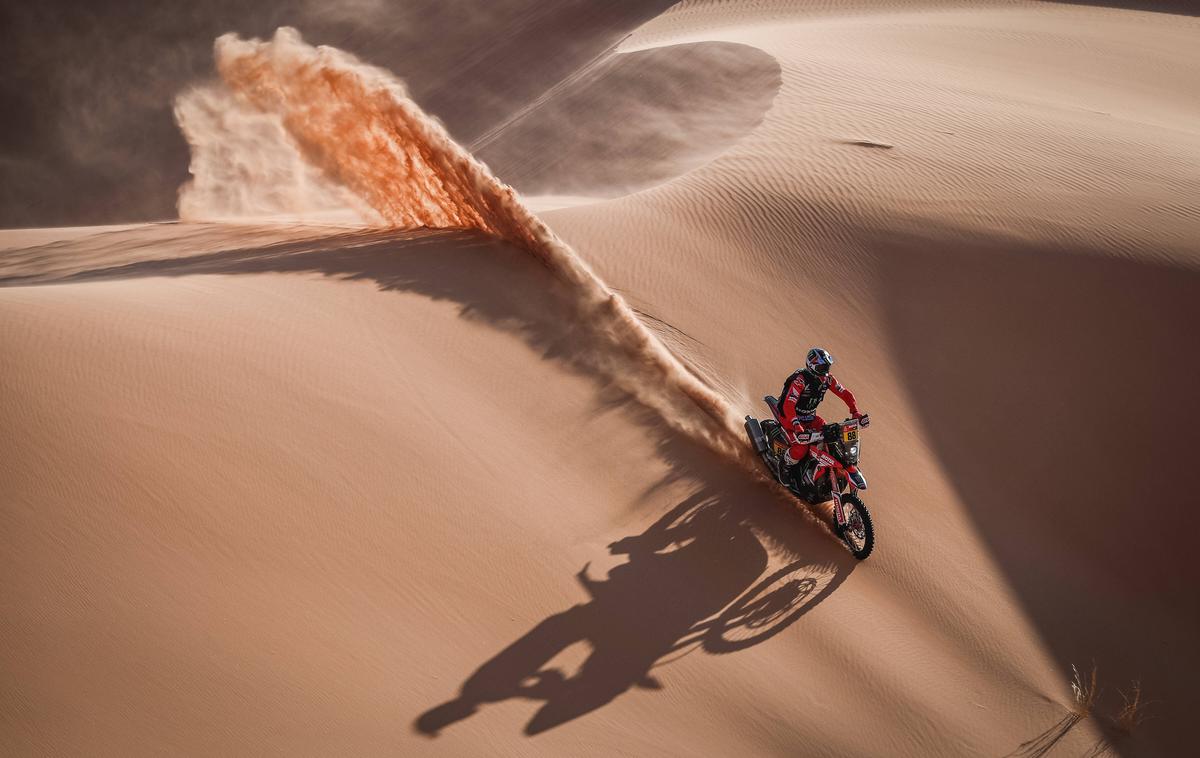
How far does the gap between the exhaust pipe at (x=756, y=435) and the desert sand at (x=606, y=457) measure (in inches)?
8.2

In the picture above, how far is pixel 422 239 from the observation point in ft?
32.9

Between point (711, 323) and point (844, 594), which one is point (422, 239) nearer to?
point (711, 323)

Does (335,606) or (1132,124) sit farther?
(1132,124)

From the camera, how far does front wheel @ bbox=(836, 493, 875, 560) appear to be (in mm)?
7199

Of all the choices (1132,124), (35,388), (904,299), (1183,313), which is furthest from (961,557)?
(1132,124)

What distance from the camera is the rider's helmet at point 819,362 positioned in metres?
7.39

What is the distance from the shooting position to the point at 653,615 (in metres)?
6.62

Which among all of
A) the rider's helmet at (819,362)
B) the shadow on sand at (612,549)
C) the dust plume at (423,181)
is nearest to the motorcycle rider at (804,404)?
the rider's helmet at (819,362)

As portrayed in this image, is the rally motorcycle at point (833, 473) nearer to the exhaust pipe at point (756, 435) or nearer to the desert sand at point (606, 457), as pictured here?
the exhaust pipe at point (756, 435)

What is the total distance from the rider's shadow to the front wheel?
304 mm

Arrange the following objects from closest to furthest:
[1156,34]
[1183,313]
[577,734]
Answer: [577,734] → [1183,313] → [1156,34]

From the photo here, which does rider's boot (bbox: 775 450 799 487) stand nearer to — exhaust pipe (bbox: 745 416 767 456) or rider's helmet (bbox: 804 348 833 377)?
exhaust pipe (bbox: 745 416 767 456)

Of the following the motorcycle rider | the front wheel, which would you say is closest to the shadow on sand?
the front wheel

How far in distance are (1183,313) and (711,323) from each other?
14.9 feet
